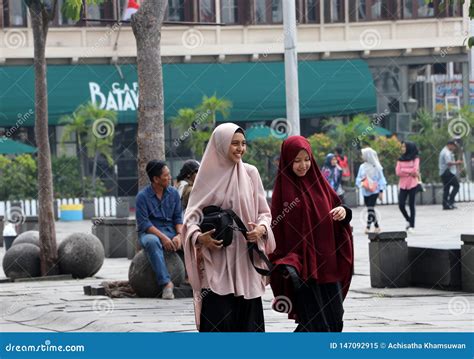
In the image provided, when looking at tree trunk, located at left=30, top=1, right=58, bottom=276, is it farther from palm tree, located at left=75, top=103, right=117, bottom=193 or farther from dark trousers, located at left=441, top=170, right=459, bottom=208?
palm tree, located at left=75, top=103, right=117, bottom=193

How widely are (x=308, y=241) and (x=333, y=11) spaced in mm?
37992

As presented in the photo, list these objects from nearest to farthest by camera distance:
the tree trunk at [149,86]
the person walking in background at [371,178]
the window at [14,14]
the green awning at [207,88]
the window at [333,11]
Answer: the tree trunk at [149,86], the person walking in background at [371,178], the green awning at [207,88], the window at [14,14], the window at [333,11]

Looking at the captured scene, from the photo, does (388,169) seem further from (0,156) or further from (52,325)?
(52,325)

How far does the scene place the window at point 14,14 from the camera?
43031mm

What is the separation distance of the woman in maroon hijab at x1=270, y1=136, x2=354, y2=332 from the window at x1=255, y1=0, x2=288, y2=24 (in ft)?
120

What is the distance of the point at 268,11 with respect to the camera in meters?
45.5

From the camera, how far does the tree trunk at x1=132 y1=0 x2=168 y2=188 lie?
15.5 meters

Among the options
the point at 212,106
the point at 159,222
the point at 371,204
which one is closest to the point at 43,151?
the point at 159,222

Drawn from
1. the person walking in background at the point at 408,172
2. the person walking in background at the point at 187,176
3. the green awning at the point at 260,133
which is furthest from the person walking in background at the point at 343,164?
the person walking in background at the point at 187,176

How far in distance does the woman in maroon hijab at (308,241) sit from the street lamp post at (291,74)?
962 cm

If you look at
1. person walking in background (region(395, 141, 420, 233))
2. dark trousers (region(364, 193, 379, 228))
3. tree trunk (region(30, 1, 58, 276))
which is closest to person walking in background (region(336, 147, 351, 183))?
dark trousers (region(364, 193, 379, 228))

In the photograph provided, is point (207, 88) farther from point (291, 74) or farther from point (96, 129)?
point (291, 74)

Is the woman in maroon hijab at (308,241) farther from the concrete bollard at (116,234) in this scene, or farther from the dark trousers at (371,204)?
the dark trousers at (371,204)

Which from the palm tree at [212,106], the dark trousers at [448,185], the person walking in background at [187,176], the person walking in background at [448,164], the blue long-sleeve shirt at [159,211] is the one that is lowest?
the dark trousers at [448,185]
